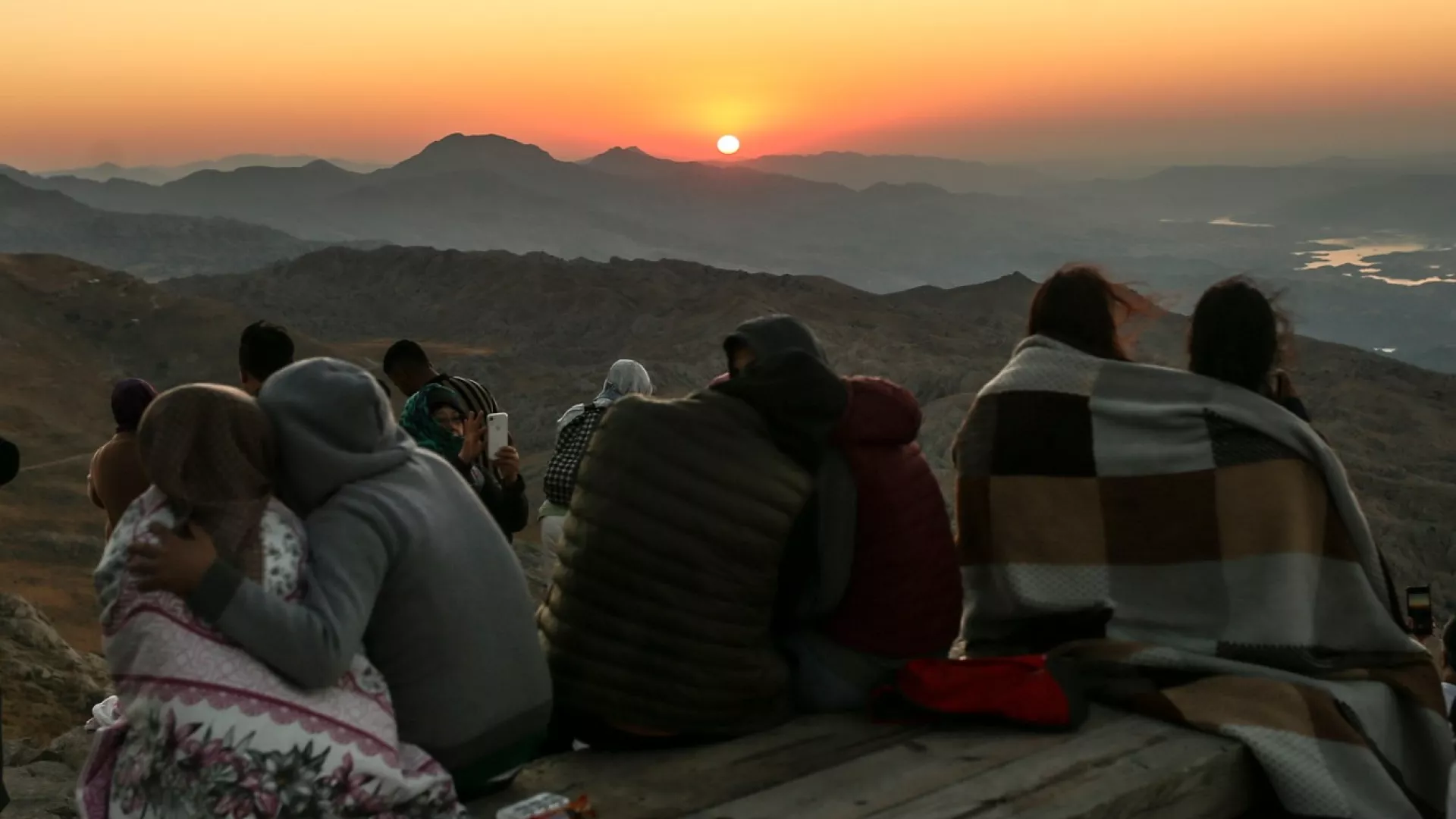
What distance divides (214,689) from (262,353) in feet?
7.36

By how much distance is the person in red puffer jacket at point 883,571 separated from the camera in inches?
126

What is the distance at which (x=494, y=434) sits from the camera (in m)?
4.59

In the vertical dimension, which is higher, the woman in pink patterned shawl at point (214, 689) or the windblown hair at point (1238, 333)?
the windblown hair at point (1238, 333)

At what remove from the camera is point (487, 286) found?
1921 inches

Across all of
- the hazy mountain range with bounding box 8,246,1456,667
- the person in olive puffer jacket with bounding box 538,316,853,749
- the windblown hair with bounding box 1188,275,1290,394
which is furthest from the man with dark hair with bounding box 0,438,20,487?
the hazy mountain range with bounding box 8,246,1456,667

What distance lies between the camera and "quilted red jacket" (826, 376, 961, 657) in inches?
126

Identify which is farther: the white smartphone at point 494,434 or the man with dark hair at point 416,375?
the man with dark hair at point 416,375

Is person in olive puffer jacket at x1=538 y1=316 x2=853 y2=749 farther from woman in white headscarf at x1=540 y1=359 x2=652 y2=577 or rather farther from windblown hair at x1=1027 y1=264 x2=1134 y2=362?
woman in white headscarf at x1=540 y1=359 x2=652 y2=577

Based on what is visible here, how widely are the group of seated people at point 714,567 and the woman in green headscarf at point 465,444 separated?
1.77 ft

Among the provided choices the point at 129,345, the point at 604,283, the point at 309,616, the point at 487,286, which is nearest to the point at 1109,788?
the point at 309,616

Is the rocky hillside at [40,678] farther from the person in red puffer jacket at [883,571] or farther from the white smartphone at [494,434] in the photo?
the person in red puffer jacket at [883,571]

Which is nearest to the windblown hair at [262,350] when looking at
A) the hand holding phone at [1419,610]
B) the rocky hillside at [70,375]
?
the hand holding phone at [1419,610]

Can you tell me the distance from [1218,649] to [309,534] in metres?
2.30

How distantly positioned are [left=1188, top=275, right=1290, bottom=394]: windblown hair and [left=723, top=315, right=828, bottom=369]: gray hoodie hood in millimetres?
1152
